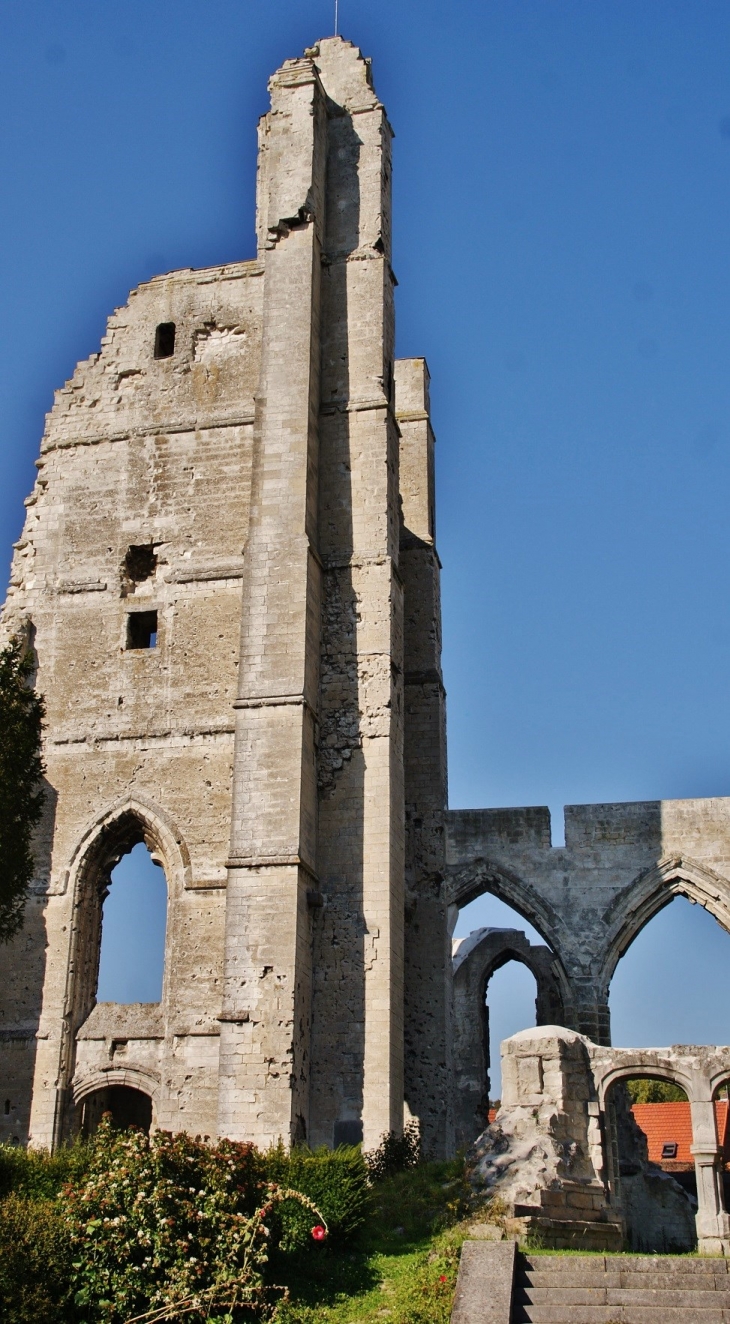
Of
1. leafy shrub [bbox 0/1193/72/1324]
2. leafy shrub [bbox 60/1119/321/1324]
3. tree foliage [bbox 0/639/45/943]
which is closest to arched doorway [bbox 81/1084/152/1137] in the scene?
tree foliage [bbox 0/639/45/943]

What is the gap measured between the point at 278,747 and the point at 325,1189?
521 centimetres

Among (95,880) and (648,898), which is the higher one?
(648,898)

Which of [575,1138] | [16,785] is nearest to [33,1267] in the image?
[575,1138]

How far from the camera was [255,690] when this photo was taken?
15.4m

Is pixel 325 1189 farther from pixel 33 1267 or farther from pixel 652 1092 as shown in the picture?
pixel 652 1092

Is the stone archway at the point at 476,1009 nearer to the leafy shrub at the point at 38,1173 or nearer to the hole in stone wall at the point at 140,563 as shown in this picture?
the hole in stone wall at the point at 140,563

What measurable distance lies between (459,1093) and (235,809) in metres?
7.55

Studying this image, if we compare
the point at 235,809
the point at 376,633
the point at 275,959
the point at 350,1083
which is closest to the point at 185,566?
the point at 376,633

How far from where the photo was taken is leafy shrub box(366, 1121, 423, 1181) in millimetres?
13641

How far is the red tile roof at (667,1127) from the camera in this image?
2534 cm

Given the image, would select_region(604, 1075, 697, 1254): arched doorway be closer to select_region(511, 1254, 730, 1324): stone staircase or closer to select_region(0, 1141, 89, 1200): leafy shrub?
select_region(511, 1254, 730, 1324): stone staircase

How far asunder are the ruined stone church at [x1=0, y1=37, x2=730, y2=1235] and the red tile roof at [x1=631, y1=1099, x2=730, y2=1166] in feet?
22.1

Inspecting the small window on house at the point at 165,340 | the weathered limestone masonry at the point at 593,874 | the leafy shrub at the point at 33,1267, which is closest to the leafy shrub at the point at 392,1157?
the weathered limestone masonry at the point at 593,874

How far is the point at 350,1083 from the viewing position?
14594 mm
